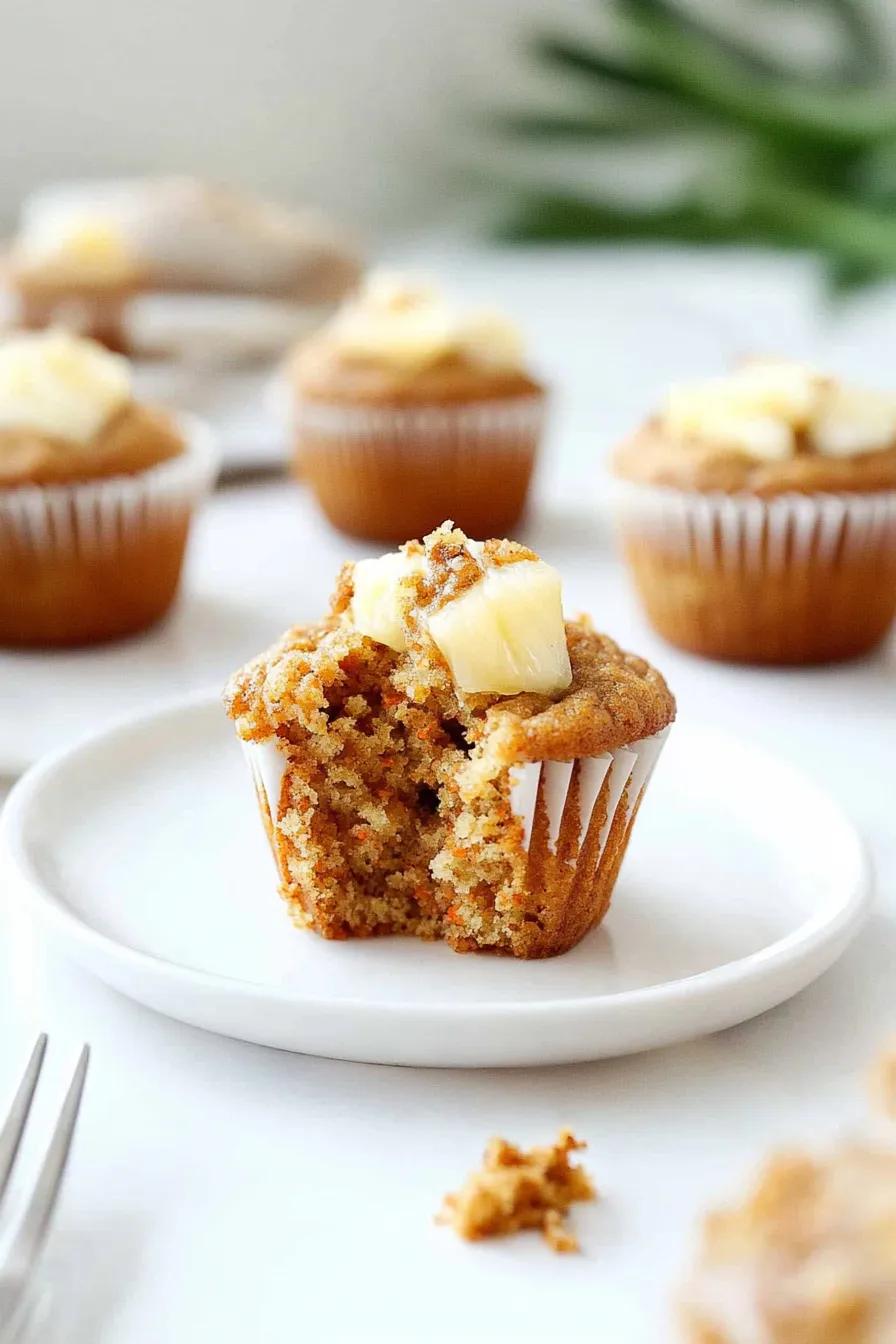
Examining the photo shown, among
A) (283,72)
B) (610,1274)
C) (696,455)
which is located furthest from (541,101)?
(610,1274)

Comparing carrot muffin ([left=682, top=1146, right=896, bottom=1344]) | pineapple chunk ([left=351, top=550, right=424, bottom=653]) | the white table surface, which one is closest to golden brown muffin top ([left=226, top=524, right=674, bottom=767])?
pineapple chunk ([left=351, top=550, right=424, bottom=653])

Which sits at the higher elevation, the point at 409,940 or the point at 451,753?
the point at 451,753

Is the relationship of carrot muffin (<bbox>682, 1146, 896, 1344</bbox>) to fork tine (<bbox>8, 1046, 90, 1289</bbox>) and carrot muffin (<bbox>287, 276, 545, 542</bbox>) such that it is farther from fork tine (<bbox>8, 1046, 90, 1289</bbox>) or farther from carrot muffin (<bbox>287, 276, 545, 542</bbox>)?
carrot muffin (<bbox>287, 276, 545, 542</bbox>)

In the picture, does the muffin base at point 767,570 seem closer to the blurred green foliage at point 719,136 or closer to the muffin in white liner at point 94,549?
the muffin in white liner at point 94,549

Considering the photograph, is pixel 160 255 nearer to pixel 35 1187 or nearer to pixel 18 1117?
pixel 18 1117

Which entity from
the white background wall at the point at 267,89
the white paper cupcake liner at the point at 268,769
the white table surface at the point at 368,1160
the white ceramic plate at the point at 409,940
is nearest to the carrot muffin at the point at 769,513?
the white ceramic plate at the point at 409,940

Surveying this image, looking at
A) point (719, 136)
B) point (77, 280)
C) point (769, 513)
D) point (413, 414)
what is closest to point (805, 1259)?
point (769, 513)
